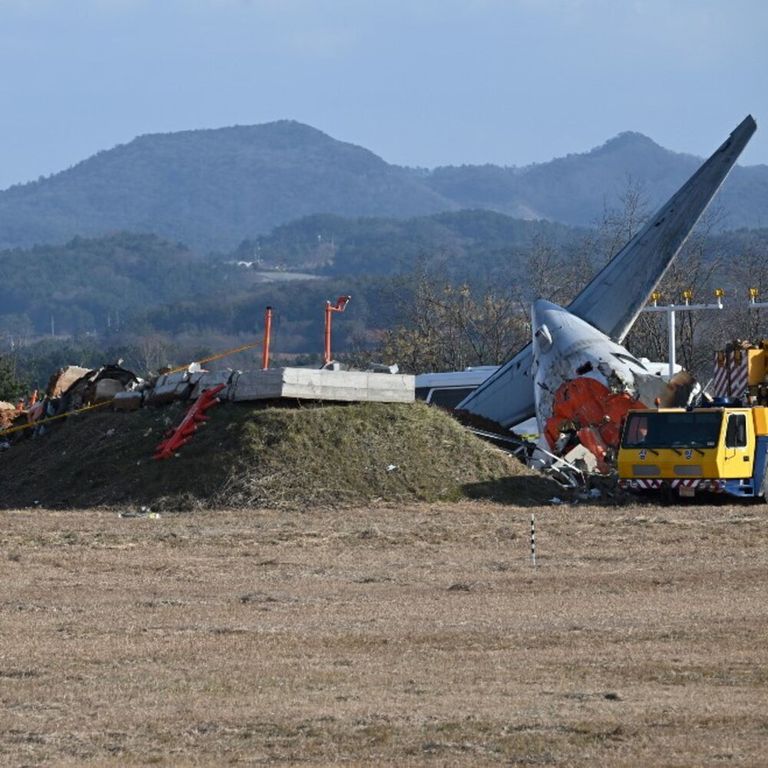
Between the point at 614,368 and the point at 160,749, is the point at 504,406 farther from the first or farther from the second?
the point at 160,749

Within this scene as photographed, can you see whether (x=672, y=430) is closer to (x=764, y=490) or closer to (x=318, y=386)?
(x=764, y=490)

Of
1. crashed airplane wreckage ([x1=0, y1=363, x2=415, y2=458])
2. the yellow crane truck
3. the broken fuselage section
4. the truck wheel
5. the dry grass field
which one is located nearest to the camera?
the dry grass field

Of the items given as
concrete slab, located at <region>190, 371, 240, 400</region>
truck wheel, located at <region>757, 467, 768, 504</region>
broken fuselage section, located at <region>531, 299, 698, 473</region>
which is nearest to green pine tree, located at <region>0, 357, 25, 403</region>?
broken fuselage section, located at <region>531, 299, 698, 473</region>

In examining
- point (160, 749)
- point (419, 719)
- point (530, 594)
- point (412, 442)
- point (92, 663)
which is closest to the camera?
point (160, 749)

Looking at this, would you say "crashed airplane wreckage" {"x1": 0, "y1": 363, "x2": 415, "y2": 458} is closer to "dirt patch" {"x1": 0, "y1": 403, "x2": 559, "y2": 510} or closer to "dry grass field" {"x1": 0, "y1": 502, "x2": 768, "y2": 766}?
"dirt patch" {"x1": 0, "y1": 403, "x2": 559, "y2": 510}

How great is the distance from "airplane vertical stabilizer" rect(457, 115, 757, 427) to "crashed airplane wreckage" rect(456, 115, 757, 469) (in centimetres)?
2

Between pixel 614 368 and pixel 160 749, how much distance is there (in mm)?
27279

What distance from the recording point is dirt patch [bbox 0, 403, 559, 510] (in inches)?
1195

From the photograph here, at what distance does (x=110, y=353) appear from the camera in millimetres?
166000

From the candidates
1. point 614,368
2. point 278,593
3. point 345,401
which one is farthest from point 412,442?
point 278,593

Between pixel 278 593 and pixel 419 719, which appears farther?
pixel 278 593

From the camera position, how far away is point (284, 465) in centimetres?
→ 3056

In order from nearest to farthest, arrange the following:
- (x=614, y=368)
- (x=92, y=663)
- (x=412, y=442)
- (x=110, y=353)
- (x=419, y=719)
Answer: (x=419, y=719), (x=92, y=663), (x=412, y=442), (x=614, y=368), (x=110, y=353)

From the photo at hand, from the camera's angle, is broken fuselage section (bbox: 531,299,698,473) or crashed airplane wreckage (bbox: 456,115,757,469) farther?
crashed airplane wreckage (bbox: 456,115,757,469)
